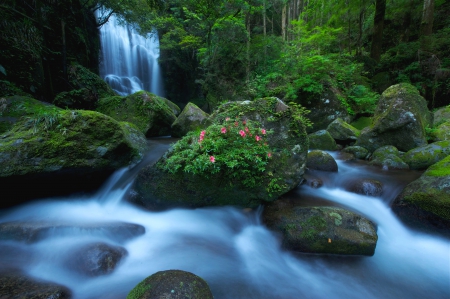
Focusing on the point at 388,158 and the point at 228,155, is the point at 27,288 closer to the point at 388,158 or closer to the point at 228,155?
the point at 228,155

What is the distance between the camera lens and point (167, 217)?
3895 millimetres

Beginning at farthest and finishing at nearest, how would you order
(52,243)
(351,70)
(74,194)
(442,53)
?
(351,70) → (442,53) → (74,194) → (52,243)

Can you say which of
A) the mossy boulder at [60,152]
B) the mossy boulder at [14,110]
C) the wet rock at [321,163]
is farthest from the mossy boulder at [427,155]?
the mossy boulder at [14,110]

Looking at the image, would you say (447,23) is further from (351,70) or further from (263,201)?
(263,201)

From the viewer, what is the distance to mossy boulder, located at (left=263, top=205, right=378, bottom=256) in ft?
10.1

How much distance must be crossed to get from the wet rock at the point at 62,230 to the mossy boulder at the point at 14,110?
1.89 meters

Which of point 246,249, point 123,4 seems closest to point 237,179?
point 246,249

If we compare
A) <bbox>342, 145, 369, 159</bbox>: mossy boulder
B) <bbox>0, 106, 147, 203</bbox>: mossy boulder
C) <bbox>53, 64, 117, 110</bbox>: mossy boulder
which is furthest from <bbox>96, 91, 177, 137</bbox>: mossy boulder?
<bbox>342, 145, 369, 159</bbox>: mossy boulder

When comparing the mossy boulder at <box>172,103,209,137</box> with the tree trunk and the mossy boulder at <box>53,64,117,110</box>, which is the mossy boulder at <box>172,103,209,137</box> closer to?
the mossy boulder at <box>53,64,117,110</box>

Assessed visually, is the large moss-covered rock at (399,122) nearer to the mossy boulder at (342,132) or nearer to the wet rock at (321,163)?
the mossy boulder at (342,132)

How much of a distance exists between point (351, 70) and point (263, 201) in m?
10.1

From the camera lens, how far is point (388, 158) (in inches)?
237

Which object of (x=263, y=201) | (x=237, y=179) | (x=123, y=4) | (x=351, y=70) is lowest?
(x=263, y=201)

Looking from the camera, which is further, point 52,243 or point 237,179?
point 237,179
